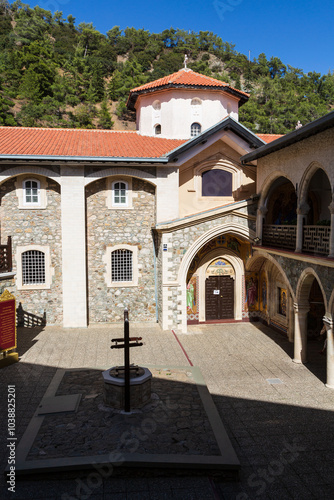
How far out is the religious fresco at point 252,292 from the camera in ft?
57.1

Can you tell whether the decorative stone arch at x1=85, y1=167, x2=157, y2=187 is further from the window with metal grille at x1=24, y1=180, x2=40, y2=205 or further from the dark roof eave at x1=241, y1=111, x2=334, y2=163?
the dark roof eave at x1=241, y1=111, x2=334, y2=163

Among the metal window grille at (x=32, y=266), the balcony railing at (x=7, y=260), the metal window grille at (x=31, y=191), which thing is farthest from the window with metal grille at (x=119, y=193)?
the balcony railing at (x=7, y=260)

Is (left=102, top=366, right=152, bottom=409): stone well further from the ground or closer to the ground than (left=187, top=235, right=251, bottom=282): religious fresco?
closer to the ground

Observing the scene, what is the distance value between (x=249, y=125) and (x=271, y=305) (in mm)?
38609

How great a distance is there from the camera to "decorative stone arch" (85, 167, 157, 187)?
52.5ft

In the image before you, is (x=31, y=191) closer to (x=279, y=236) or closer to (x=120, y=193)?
(x=120, y=193)

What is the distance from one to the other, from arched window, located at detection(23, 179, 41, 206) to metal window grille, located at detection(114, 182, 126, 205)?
322 centimetres

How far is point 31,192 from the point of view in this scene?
1606 cm

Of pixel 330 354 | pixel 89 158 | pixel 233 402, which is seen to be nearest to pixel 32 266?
pixel 89 158

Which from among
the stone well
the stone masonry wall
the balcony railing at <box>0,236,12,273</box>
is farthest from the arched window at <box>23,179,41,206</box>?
the stone well

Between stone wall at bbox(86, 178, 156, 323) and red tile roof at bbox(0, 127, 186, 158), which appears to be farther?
stone wall at bbox(86, 178, 156, 323)

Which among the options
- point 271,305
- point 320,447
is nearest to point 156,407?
point 320,447

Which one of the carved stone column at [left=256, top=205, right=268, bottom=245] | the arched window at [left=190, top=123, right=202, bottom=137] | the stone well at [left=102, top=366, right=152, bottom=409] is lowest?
the stone well at [left=102, top=366, right=152, bottom=409]

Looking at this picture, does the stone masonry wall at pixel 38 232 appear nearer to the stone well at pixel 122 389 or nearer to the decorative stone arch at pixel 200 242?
the decorative stone arch at pixel 200 242
